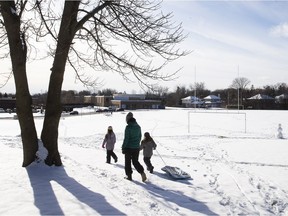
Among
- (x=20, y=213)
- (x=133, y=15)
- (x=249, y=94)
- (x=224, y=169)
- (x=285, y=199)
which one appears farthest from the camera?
(x=249, y=94)

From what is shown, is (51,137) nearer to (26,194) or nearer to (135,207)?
(26,194)

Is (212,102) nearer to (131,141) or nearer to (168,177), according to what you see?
(168,177)

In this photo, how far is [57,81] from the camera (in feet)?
31.6

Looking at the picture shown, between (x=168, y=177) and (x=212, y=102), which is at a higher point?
(x=212, y=102)

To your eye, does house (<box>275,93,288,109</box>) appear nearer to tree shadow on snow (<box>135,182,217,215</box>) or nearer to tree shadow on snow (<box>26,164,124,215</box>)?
tree shadow on snow (<box>135,182,217,215</box>)

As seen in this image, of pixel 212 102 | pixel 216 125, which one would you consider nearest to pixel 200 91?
pixel 212 102

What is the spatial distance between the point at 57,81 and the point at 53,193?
11.6 ft

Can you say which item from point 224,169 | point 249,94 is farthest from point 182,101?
point 224,169

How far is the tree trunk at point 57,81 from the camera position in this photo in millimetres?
9477

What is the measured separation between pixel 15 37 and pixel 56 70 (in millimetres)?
1307

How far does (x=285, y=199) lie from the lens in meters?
8.63

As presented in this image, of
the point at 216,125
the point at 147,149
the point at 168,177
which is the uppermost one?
the point at 147,149

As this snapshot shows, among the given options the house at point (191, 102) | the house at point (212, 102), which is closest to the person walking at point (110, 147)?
the house at point (191, 102)

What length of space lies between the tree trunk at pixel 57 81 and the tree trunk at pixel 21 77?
0.40m
